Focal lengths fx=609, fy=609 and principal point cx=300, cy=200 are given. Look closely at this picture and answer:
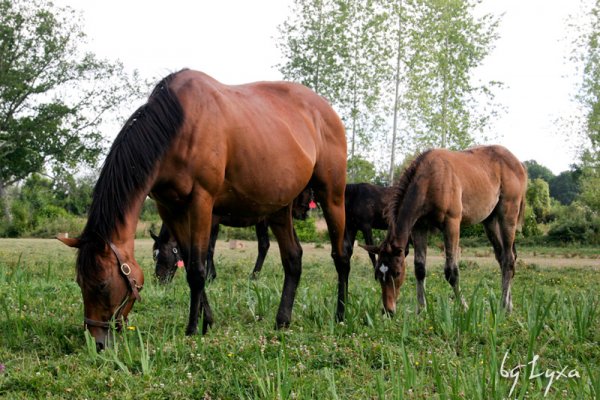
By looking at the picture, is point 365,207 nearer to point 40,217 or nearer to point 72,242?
point 72,242

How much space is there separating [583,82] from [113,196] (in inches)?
1133

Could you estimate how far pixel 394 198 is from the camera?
24.5 ft

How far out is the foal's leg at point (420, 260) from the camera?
718cm

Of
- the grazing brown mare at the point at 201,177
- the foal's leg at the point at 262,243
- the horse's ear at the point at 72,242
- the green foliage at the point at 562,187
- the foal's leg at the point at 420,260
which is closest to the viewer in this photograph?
the horse's ear at the point at 72,242

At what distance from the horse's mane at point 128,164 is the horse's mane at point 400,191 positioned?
3.59 metres

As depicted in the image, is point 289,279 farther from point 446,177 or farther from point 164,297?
point 446,177

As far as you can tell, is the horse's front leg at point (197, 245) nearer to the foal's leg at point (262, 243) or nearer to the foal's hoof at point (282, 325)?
the foal's hoof at point (282, 325)

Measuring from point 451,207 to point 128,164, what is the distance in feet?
14.7

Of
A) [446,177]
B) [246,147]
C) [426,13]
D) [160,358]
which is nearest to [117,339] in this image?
[160,358]

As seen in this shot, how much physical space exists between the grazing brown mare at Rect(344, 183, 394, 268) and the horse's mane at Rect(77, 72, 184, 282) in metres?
9.32

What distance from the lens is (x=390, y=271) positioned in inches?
268

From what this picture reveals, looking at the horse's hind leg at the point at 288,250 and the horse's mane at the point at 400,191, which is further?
the horse's mane at the point at 400,191

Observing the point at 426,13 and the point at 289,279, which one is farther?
the point at 426,13

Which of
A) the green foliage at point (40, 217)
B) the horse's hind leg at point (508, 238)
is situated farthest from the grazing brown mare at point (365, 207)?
the green foliage at point (40, 217)
